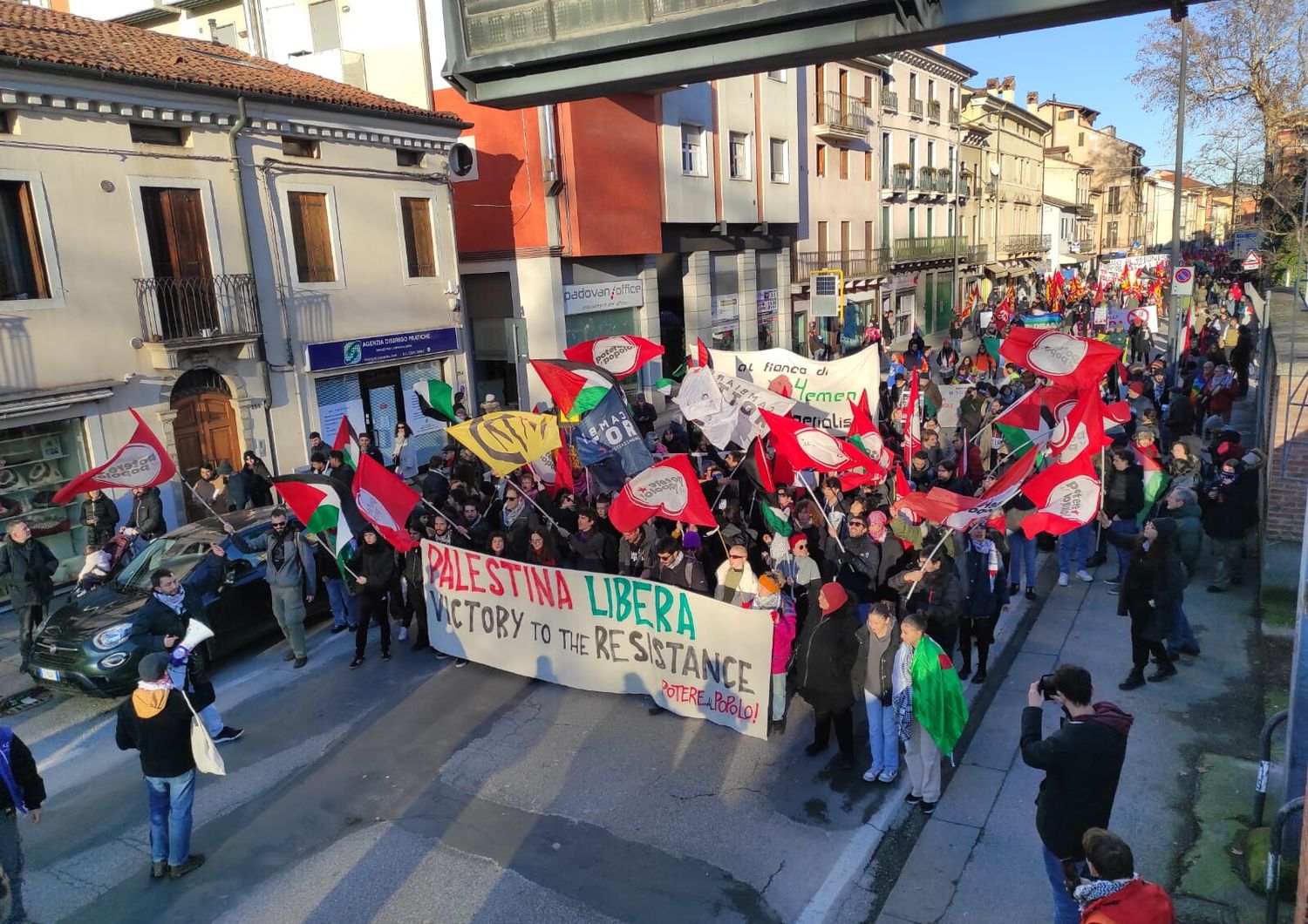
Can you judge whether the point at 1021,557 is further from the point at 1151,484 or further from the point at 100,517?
the point at 100,517

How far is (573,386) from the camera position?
1044 cm

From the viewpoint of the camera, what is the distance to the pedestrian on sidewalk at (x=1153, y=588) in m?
7.76

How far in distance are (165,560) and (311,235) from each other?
9030 millimetres

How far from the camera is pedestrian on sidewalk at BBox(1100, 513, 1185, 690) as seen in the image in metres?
7.76

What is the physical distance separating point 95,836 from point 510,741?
10.2 feet

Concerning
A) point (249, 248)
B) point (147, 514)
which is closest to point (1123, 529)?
point (147, 514)

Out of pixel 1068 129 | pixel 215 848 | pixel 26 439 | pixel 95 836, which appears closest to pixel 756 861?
pixel 215 848

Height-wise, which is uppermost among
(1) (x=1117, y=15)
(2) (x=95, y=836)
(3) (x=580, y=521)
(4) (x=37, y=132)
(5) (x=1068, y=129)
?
(5) (x=1068, y=129)

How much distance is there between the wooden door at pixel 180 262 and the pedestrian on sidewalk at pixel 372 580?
7.39 meters

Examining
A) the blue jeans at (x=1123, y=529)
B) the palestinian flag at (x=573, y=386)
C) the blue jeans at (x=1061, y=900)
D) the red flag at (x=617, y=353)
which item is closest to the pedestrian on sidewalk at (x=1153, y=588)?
the blue jeans at (x=1123, y=529)

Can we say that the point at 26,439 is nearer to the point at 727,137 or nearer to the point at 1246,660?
the point at 1246,660

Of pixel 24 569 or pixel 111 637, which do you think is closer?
pixel 111 637

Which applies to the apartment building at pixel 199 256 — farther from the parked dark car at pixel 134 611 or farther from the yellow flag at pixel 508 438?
the yellow flag at pixel 508 438

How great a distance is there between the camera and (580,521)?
9539 millimetres
